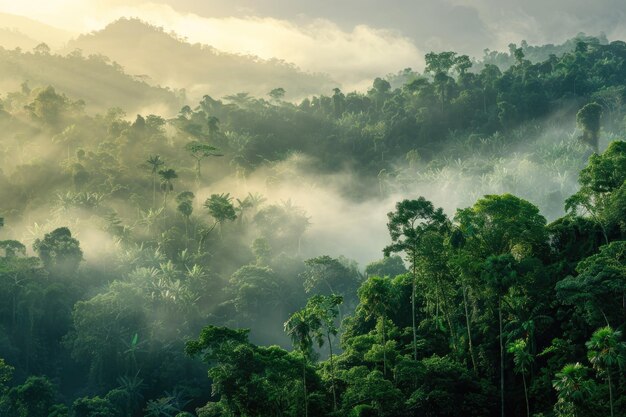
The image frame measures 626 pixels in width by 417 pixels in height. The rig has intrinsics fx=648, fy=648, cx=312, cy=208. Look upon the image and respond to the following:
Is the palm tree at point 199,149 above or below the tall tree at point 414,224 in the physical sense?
→ above

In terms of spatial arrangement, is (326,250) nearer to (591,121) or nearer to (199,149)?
(199,149)

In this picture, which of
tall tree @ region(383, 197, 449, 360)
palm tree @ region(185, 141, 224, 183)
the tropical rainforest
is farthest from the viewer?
palm tree @ region(185, 141, 224, 183)

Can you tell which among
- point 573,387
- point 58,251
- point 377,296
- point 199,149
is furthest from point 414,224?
point 199,149

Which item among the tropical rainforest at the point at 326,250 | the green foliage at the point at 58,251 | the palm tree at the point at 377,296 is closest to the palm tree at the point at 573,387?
the tropical rainforest at the point at 326,250

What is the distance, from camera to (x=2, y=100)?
158750mm

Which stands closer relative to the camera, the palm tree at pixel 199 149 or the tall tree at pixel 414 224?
the tall tree at pixel 414 224

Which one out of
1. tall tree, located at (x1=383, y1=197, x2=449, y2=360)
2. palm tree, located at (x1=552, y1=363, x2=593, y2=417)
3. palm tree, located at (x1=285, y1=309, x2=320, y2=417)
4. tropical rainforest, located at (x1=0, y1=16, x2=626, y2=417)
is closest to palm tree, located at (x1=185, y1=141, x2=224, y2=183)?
tropical rainforest, located at (x1=0, y1=16, x2=626, y2=417)

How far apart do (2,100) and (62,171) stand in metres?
45.1

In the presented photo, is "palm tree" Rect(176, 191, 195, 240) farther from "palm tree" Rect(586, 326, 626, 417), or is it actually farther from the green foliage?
"palm tree" Rect(586, 326, 626, 417)

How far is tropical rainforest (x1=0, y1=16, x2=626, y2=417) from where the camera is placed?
46.4 meters

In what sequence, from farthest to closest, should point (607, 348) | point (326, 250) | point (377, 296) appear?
point (326, 250)
point (377, 296)
point (607, 348)

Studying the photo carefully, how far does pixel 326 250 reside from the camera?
12781cm

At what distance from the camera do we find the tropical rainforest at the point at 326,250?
46.4m

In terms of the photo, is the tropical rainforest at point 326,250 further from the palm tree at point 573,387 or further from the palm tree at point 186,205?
the palm tree at point 186,205
